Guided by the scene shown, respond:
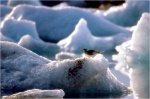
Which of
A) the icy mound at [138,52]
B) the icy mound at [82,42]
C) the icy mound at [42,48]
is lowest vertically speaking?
the icy mound at [138,52]

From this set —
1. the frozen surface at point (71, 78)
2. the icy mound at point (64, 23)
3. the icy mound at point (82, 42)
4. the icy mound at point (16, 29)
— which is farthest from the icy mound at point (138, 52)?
the icy mound at point (64, 23)

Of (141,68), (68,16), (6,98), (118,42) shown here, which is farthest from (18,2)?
(6,98)

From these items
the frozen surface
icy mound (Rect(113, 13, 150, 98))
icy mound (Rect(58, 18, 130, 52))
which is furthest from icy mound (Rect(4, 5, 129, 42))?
the frozen surface

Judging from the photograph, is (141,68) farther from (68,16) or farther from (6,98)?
(68,16)

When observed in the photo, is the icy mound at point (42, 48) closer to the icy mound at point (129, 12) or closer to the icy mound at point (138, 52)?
the icy mound at point (138, 52)

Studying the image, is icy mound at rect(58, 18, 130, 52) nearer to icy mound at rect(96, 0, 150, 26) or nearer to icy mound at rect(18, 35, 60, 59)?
icy mound at rect(18, 35, 60, 59)

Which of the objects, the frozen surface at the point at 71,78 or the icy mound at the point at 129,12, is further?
the icy mound at the point at 129,12
